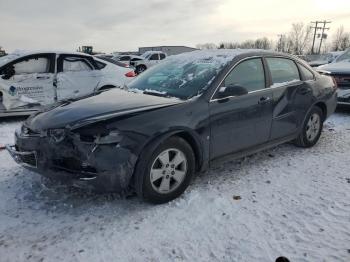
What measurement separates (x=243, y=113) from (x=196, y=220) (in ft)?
4.96

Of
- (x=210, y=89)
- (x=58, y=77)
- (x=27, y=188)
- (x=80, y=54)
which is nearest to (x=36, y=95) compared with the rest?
(x=58, y=77)

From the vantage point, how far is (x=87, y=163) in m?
3.31

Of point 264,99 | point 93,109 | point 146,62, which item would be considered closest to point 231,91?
point 264,99

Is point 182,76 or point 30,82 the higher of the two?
point 182,76

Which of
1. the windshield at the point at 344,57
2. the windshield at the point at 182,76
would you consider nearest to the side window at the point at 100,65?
the windshield at the point at 182,76

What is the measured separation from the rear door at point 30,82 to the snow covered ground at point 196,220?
3204 mm

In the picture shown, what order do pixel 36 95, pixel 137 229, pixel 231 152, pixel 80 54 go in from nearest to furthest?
pixel 137 229 < pixel 231 152 < pixel 36 95 < pixel 80 54

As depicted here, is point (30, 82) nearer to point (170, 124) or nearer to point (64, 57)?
point (64, 57)

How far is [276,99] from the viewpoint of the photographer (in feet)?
15.9

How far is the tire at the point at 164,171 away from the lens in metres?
3.44

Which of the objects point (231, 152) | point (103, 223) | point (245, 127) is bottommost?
point (103, 223)

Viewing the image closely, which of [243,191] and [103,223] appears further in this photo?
[243,191]

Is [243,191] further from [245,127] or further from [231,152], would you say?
[245,127]

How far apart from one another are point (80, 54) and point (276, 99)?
5.17 m
